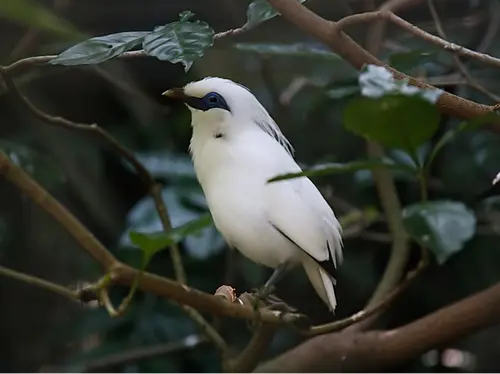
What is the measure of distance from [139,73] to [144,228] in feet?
1.26

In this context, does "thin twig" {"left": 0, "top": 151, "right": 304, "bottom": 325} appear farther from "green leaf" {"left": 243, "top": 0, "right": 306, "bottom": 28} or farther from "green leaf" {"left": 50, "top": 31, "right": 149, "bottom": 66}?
"green leaf" {"left": 243, "top": 0, "right": 306, "bottom": 28}

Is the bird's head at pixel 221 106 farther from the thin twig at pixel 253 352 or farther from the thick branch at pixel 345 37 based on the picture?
the thin twig at pixel 253 352

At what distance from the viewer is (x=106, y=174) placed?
142 cm

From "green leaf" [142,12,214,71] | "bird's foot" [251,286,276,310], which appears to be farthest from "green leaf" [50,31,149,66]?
"bird's foot" [251,286,276,310]

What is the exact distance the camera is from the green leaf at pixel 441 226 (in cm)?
82

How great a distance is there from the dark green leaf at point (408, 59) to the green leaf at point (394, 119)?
0.46 meters

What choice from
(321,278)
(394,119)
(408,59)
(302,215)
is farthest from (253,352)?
(394,119)

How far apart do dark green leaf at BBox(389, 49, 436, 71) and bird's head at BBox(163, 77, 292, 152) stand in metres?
0.23

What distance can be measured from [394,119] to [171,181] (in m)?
0.79

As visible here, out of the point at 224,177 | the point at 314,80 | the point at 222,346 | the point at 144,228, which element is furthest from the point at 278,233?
the point at 314,80

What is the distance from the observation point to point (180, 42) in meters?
0.65

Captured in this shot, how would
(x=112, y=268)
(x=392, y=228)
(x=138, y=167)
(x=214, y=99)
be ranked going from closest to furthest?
(x=112, y=268), (x=214, y=99), (x=138, y=167), (x=392, y=228)

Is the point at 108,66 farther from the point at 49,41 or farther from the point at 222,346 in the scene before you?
the point at 222,346

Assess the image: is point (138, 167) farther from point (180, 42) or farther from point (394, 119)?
point (394, 119)
